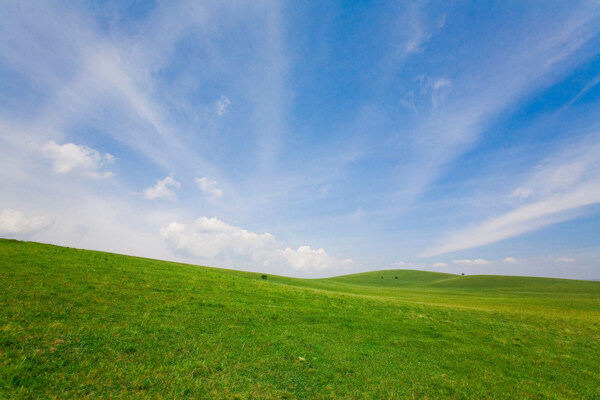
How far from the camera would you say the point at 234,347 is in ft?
39.6

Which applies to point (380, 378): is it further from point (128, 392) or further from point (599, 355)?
point (599, 355)

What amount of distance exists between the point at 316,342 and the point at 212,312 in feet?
22.8

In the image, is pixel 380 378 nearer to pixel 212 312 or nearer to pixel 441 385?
pixel 441 385

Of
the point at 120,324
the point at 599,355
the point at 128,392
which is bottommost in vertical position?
the point at 599,355

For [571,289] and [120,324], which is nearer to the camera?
[120,324]

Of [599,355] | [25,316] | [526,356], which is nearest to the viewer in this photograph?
[25,316]

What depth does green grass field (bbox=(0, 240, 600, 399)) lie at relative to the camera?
8.63 m

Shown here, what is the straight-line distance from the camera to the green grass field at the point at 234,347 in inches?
340

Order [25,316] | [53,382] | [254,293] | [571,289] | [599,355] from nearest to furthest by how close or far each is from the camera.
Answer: [53,382] → [25,316] → [599,355] → [254,293] → [571,289]

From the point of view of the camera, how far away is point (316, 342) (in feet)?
47.3

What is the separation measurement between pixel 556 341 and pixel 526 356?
6.93 metres

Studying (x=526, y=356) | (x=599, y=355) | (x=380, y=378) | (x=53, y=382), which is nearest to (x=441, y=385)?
(x=380, y=378)

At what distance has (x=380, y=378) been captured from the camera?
11.0 metres

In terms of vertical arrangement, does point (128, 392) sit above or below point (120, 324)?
below
